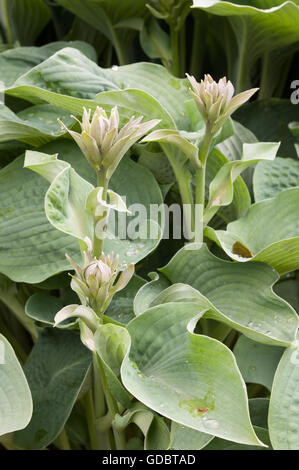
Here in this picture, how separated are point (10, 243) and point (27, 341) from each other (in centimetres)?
28

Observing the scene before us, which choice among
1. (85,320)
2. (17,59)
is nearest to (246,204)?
(85,320)

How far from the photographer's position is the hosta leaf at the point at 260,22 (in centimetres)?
60

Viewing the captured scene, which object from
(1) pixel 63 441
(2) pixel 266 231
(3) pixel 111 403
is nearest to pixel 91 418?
(1) pixel 63 441

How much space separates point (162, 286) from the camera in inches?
21.8

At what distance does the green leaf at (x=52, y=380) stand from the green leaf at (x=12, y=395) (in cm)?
10

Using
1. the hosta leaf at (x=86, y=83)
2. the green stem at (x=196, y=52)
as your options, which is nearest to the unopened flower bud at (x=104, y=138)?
the hosta leaf at (x=86, y=83)

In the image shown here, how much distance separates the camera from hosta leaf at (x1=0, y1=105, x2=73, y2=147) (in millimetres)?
575

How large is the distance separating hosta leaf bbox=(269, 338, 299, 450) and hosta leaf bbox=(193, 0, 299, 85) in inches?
12.9

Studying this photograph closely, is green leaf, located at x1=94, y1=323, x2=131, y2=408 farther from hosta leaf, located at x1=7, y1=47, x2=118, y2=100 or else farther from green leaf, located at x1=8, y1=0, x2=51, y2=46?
green leaf, located at x1=8, y1=0, x2=51, y2=46

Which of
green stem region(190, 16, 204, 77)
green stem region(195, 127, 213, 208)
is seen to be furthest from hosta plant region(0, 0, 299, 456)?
green stem region(190, 16, 204, 77)

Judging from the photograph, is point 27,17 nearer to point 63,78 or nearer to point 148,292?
point 63,78

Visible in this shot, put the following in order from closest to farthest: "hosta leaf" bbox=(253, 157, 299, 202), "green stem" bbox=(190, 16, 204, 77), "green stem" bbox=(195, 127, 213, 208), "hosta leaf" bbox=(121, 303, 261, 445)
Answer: "hosta leaf" bbox=(121, 303, 261, 445), "green stem" bbox=(195, 127, 213, 208), "hosta leaf" bbox=(253, 157, 299, 202), "green stem" bbox=(190, 16, 204, 77)

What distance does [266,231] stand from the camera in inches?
22.5

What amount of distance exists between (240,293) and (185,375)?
0.11 meters
